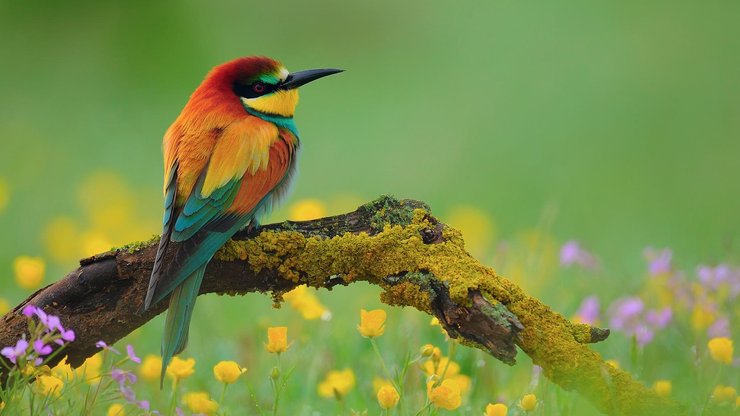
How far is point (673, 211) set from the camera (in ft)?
19.2

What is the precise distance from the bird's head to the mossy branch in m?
0.57

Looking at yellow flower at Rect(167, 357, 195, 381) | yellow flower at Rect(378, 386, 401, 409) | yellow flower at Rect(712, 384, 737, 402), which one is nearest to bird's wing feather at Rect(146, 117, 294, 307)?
yellow flower at Rect(167, 357, 195, 381)

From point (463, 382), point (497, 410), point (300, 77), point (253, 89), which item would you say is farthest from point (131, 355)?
point (300, 77)

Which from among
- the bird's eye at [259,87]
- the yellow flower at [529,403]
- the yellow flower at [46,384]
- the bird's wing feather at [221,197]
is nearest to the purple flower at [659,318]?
the yellow flower at [529,403]

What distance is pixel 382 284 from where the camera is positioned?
2.46m

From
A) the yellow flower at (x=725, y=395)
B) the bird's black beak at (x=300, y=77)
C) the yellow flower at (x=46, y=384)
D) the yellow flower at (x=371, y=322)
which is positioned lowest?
the yellow flower at (x=46, y=384)

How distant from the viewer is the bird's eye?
10.1 ft

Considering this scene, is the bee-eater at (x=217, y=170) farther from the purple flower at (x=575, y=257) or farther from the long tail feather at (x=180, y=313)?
the purple flower at (x=575, y=257)

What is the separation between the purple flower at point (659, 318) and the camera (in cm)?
325

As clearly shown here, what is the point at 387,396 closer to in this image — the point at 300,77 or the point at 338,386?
the point at 338,386

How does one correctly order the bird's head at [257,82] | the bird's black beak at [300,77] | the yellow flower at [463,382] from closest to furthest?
the yellow flower at [463,382]
the bird's head at [257,82]
the bird's black beak at [300,77]

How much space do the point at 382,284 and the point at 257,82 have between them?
879mm

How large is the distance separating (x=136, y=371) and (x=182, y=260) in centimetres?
101

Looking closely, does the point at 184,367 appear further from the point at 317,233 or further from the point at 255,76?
the point at 255,76
